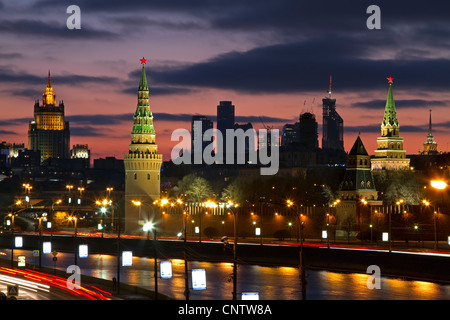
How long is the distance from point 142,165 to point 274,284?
78.3 metres

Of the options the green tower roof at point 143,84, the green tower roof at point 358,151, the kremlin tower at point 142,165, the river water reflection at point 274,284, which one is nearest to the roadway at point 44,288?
the river water reflection at point 274,284

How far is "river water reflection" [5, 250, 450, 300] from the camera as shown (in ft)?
276

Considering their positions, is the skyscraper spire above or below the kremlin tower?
above

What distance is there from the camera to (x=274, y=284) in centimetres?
9381

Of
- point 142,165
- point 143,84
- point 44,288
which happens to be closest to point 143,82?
point 143,84

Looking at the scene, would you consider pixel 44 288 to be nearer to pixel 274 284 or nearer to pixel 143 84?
pixel 274 284

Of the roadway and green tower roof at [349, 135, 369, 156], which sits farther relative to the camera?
green tower roof at [349, 135, 369, 156]

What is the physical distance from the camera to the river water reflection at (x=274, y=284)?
8400cm

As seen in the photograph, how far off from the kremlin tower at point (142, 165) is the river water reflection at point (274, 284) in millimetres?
47600

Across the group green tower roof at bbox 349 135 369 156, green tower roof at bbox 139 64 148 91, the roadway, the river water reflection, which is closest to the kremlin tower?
green tower roof at bbox 139 64 148 91

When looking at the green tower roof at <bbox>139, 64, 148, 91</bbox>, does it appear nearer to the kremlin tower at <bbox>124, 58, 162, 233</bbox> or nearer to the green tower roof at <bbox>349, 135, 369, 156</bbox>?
the kremlin tower at <bbox>124, 58, 162, 233</bbox>

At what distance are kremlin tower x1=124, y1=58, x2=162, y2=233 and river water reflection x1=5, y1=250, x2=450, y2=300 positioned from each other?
47.6m
